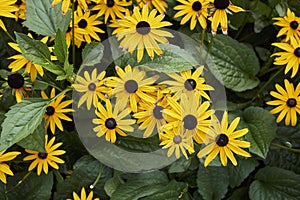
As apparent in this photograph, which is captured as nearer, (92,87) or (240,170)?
(92,87)

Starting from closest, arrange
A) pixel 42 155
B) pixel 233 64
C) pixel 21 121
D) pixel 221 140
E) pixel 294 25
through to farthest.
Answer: pixel 21 121
pixel 221 140
pixel 42 155
pixel 294 25
pixel 233 64

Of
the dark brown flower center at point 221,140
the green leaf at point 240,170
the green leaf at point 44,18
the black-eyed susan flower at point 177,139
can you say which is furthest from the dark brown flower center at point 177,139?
the green leaf at point 44,18

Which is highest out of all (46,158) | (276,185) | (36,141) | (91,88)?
(91,88)

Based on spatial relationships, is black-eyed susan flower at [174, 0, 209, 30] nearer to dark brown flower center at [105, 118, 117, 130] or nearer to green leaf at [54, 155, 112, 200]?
dark brown flower center at [105, 118, 117, 130]

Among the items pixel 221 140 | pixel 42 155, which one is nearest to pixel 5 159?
pixel 42 155

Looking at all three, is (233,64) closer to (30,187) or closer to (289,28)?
(289,28)

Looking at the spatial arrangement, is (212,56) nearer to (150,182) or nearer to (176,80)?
(176,80)

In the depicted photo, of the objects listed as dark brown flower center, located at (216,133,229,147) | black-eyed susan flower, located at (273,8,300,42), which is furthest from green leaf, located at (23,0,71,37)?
black-eyed susan flower, located at (273,8,300,42)
